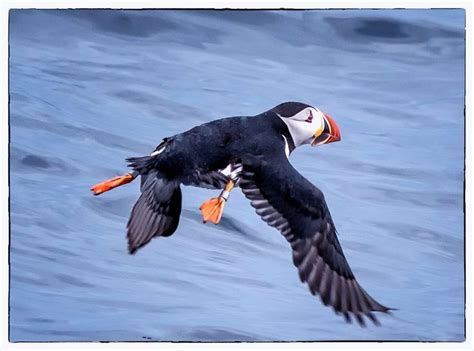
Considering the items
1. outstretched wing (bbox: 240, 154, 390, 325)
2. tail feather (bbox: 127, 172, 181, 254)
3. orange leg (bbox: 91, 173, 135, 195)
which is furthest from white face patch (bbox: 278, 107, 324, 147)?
orange leg (bbox: 91, 173, 135, 195)

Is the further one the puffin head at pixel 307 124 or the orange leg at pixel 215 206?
the puffin head at pixel 307 124

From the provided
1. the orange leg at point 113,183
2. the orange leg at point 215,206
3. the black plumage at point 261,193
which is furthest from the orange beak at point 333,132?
the orange leg at point 113,183

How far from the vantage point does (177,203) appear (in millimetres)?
3732

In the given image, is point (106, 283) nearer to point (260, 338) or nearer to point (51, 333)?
point (51, 333)

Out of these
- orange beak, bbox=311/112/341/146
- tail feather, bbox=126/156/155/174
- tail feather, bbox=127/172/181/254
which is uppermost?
orange beak, bbox=311/112/341/146

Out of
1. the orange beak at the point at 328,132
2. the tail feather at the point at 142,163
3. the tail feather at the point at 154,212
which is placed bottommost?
the tail feather at the point at 154,212

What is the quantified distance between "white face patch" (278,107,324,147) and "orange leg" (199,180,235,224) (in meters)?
0.29

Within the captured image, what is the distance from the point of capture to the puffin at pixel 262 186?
11.9 feet

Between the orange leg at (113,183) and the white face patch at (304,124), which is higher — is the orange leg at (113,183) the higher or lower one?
the lower one

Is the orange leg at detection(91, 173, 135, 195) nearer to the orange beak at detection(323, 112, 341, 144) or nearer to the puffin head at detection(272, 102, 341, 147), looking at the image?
the puffin head at detection(272, 102, 341, 147)

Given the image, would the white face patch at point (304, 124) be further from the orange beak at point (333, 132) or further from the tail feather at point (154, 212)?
the tail feather at point (154, 212)

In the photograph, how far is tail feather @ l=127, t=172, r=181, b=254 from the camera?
371 centimetres
